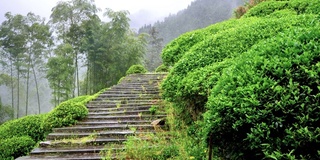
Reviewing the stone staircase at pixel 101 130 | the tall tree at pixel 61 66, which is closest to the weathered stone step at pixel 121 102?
the stone staircase at pixel 101 130

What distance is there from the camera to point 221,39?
3.92 m

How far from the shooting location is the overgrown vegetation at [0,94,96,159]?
15.4ft

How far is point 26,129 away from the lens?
23.5ft

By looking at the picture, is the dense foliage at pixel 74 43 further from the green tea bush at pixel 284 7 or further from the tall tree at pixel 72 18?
the green tea bush at pixel 284 7

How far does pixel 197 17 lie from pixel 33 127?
4377 cm

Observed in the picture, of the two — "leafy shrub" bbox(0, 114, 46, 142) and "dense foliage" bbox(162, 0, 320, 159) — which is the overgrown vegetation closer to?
"leafy shrub" bbox(0, 114, 46, 142)

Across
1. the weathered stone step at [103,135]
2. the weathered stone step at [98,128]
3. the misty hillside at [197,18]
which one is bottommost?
the weathered stone step at [103,135]

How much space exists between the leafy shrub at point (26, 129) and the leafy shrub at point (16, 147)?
33cm

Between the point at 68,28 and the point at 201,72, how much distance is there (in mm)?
12617

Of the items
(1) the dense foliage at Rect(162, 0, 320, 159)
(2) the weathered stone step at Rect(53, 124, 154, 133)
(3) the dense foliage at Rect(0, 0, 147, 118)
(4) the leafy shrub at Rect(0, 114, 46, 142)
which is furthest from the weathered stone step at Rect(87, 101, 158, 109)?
(3) the dense foliage at Rect(0, 0, 147, 118)

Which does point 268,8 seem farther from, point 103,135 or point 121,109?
point 103,135

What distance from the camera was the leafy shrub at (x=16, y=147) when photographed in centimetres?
648

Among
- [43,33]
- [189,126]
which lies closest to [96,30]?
[43,33]

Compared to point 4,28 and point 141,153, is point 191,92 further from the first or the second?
point 4,28
